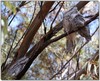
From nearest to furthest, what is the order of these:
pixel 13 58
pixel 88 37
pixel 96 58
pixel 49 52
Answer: pixel 88 37
pixel 96 58
pixel 13 58
pixel 49 52

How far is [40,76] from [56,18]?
12.2 inches

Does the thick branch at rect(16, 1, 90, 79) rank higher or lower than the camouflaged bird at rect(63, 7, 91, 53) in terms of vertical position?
lower

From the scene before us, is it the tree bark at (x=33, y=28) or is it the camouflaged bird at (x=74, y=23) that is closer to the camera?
the camouflaged bird at (x=74, y=23)

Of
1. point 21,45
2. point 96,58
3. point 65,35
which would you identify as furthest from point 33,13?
point 96,58

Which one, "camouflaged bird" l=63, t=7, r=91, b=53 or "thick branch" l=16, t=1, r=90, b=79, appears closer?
"camouflaged bird" l=63, t=7, r=91, b=53

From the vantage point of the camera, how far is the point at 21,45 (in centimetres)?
129

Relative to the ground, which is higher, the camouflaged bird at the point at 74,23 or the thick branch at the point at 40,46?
the camouflaged bird at the point at 74,23

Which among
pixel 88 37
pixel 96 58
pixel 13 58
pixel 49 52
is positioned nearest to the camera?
pixel 88 37

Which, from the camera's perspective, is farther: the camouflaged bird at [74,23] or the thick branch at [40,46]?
the thick branch at [40,46]

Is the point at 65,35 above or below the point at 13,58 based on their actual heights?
above

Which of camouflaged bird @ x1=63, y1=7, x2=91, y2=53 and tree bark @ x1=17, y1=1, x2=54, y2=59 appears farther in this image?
tree bark @ x1=17, y1=1, x2=54, y2=59

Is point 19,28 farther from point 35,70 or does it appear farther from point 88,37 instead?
point 88,37

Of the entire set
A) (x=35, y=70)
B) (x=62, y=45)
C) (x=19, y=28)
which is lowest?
(x=35, y=70)

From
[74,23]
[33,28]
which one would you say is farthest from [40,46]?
[74,23]
